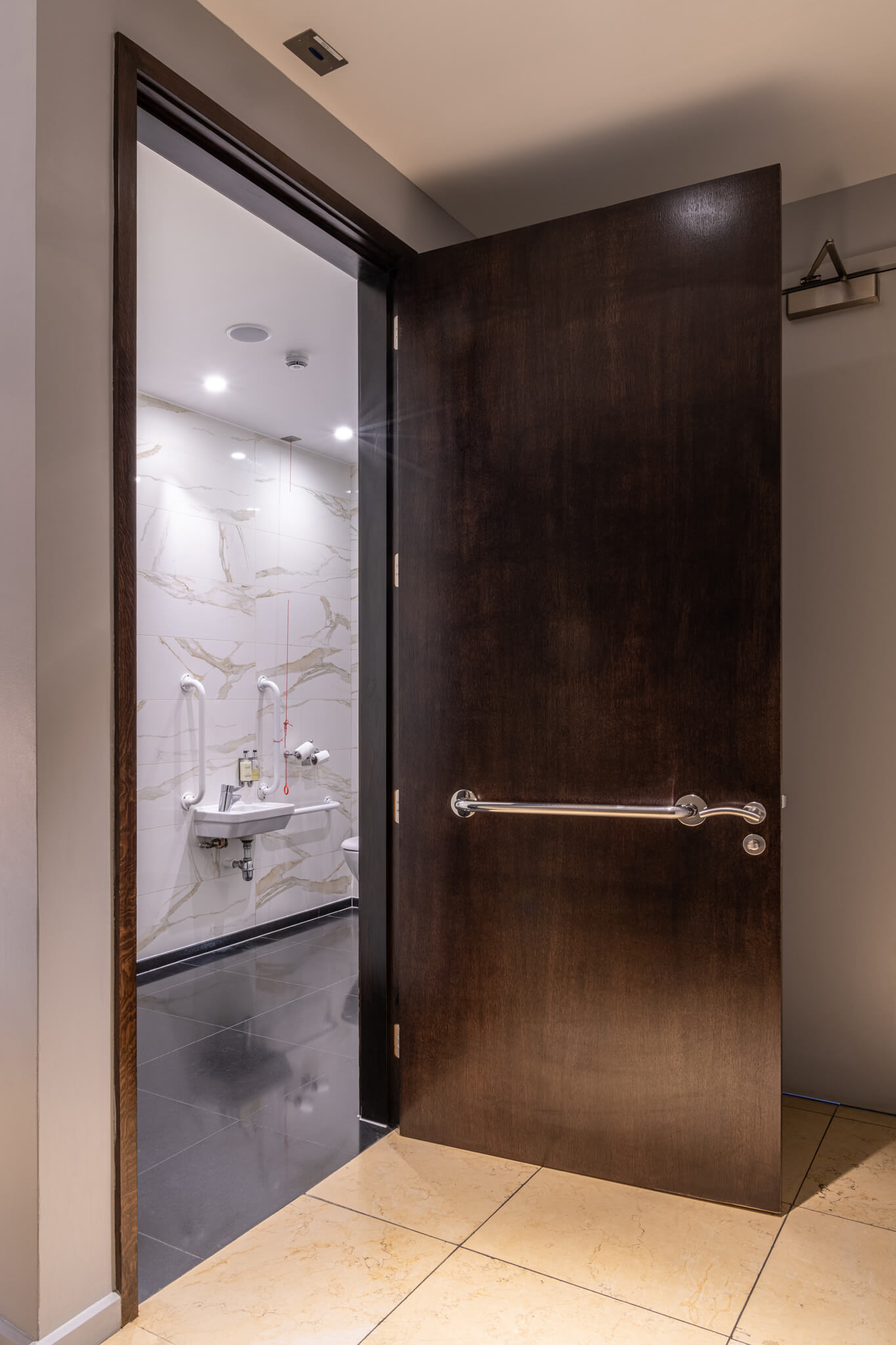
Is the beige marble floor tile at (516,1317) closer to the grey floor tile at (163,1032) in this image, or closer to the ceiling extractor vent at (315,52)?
the grey floor tile at (163,1032)

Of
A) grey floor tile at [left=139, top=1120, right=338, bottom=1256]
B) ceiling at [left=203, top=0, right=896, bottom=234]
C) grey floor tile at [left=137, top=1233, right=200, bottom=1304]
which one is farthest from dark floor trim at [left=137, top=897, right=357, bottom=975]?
ceiling at [left=203, top=0, right=896, bottom=234]

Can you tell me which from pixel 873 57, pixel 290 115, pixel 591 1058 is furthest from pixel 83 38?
pixel 591 1058

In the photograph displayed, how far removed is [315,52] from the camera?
1994mm

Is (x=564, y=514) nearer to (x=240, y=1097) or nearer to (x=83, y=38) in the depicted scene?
(x=83, y=38)

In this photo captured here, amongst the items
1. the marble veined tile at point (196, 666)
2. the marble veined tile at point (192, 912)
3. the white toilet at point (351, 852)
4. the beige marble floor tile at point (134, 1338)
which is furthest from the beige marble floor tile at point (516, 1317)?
the marble veined tile at point (196, 666)

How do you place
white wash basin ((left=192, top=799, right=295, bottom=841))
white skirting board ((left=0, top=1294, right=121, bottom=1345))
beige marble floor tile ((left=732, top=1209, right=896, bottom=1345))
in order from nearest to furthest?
1. white skirting board ((left=0, top=1294, right=121, bottom=1345))
2. beige marble floor tile ((left=732, top=1209, right=896, bottom=1345))
3. white wash basin ((left=192, top=799, right=295, bottom=841))

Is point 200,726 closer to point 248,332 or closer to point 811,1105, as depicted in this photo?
point 248,332

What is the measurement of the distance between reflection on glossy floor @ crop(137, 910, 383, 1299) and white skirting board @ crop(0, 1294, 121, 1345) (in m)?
0.15

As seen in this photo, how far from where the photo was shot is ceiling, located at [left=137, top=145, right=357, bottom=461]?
9.04 feet

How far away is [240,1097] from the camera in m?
2.71

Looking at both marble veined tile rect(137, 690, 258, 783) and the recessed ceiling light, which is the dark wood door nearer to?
the recessed ceiling light

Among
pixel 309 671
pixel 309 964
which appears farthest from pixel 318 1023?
pixel 309 671

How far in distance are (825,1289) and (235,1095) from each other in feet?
5.55

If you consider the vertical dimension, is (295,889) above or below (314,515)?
below
